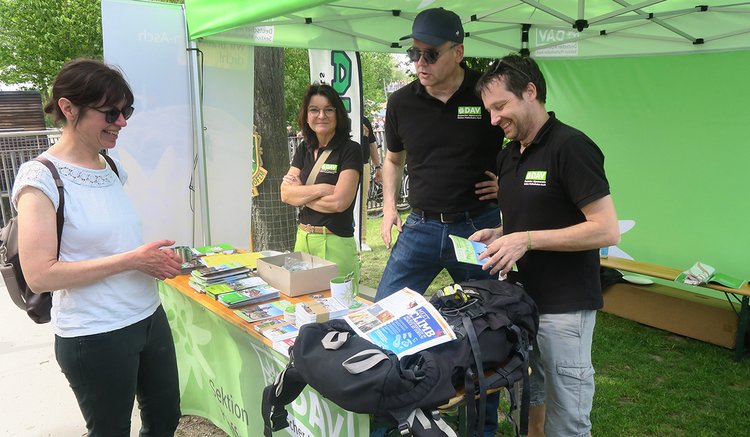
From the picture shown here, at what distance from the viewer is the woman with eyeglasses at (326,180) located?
2.85m

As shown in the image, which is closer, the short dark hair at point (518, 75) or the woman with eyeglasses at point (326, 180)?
the short dark hair at point (518, 75)

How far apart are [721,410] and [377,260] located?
409 centimetres

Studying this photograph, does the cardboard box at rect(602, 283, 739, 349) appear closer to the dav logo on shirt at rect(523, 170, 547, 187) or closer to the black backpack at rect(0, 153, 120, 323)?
the dav logo on shirt at rect(523, 170, 547, 187)

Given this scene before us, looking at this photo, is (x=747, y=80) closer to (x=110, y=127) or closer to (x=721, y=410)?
(x=721, y=410)

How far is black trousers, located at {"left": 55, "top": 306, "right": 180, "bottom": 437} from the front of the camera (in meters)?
1.65

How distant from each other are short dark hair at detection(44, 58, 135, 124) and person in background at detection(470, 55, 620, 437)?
1.26m

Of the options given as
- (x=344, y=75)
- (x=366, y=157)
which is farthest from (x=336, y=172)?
(x=366, y=157)

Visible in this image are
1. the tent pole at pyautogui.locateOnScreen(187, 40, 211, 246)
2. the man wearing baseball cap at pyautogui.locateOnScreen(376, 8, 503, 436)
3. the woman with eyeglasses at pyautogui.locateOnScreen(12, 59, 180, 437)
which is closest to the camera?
the woman with eyeglasses at pyautogui.locateOnScreen(12, 59, 180, 437)

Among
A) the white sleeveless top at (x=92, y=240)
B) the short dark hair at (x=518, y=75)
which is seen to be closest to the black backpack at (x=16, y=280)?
the white sleeveless top at (x=92, y=240)

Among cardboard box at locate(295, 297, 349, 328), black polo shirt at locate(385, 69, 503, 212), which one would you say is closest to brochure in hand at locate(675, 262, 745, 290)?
black polo shirt at locate(385, 69, 503, 212)

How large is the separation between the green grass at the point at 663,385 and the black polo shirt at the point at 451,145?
1438 mm

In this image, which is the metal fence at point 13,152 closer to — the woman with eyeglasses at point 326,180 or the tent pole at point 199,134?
the tent pole at point 199,134

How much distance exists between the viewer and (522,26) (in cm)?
474

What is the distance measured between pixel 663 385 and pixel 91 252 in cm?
349
